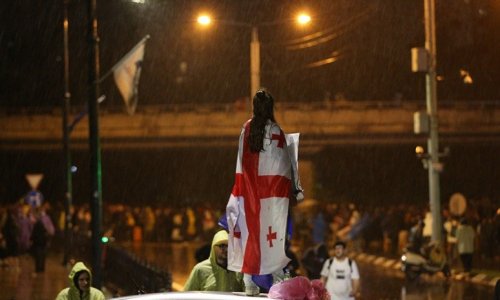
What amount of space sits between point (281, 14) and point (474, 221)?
42.8m

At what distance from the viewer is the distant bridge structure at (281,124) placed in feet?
213

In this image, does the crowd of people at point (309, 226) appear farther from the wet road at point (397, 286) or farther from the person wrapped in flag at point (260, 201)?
the person wrapped in flag at point (260, 201)

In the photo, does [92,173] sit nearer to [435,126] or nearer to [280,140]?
[280,140]

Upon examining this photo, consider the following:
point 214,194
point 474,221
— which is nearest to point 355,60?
point 214,194

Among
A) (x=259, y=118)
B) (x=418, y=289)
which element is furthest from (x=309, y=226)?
(x=259, y=118)

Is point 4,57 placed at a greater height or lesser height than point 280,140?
greater

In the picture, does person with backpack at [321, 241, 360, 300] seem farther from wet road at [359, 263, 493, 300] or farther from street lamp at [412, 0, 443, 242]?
street lamp at [412, 0, 443, 242]

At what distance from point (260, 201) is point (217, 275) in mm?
1360

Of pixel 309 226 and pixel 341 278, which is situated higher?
pixel 309 226

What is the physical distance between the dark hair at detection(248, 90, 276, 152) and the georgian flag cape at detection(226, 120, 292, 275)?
4cm

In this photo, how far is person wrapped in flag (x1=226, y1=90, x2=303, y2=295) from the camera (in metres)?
7.10

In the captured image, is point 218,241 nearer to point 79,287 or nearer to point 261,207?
point 261,207

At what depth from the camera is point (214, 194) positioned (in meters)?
85.6

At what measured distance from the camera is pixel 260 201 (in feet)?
23.4
